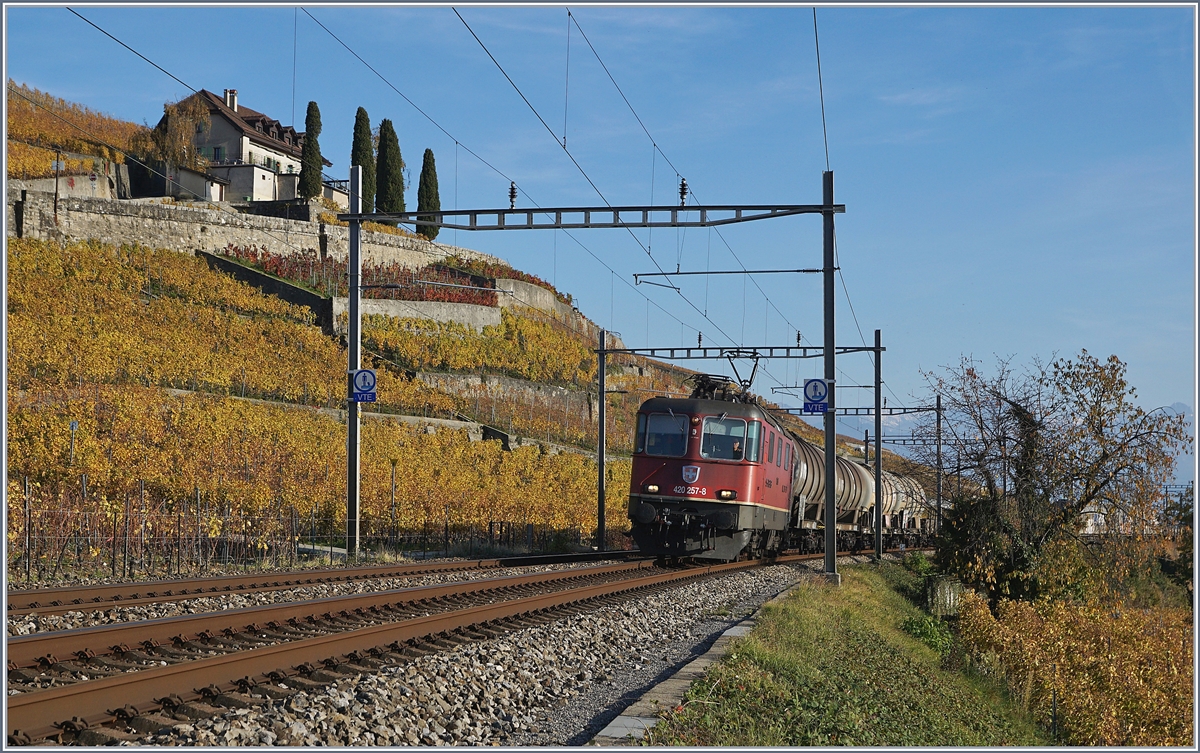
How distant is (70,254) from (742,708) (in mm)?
43410

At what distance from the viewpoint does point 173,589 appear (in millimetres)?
13336

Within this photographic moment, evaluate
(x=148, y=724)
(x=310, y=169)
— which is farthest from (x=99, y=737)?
(x=310, y=169)

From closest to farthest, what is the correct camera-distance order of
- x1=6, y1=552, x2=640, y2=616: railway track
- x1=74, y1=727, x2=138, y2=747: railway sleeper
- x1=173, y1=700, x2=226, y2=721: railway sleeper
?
x1=74, y1=727, x2=138, y2=747: railway sleeper
x1=173, y1=700, x2=226, y2=721: railway sleeper
x1=6, y1=552, x2=640, y2=616: railway track

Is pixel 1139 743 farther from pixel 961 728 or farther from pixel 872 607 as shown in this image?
pixel 961 728

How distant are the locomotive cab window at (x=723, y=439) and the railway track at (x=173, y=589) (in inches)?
241

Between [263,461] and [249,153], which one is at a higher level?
[249,153]

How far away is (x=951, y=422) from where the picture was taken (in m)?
27.5

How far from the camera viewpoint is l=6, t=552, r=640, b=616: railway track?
10898 mm

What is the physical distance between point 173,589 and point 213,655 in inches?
216

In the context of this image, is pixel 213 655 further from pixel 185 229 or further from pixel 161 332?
pixel 185 229

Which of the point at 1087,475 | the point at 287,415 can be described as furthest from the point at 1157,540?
the point at 287,415

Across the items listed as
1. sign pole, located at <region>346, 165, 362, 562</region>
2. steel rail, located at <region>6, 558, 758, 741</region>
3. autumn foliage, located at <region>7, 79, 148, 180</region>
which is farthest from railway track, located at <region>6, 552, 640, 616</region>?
autumn foliage, located at <region>7, 79, 148, 180</region>

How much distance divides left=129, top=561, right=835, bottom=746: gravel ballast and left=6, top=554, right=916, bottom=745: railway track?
0.37m

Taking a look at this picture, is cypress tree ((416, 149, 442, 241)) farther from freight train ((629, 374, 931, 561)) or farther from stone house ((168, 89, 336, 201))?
freight train ((629, 374, 931, 561))
